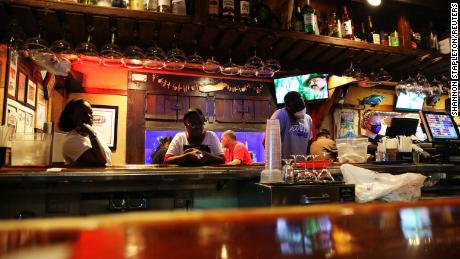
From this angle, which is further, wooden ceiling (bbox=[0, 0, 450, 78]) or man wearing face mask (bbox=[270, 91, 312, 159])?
man wearing face mask (bbox=[270, 91, 312, 159])

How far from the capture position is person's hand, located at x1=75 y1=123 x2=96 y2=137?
275cm

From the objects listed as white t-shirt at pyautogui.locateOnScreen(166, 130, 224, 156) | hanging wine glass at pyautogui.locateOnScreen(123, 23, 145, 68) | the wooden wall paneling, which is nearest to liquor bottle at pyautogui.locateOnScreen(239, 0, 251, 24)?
hanging wine glass at pyautogui.locateOnScreen(123, 23, 145, 68)

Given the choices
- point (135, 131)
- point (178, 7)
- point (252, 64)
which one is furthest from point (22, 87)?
point (252, 64)

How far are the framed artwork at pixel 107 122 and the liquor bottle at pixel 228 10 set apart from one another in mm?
3312

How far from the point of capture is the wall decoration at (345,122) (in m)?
6.39

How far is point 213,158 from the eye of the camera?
284cm

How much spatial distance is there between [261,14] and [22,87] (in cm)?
282

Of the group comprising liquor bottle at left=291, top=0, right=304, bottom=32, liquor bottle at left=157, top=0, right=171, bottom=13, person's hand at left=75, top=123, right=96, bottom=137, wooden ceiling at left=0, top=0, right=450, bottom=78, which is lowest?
person's hand at left=75, top=123, right=96, bottom=137

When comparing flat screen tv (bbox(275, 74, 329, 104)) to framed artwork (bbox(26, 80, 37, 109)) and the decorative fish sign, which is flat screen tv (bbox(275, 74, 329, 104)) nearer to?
the decorative fish sign

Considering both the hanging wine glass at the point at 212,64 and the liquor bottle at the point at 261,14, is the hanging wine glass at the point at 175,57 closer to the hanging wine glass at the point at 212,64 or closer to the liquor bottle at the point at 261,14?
the hanging wine glass at the point at 212,64

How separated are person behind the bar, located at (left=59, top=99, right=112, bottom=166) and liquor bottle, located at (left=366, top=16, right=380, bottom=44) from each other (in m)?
3.09

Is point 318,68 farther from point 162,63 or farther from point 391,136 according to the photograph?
point 162,63

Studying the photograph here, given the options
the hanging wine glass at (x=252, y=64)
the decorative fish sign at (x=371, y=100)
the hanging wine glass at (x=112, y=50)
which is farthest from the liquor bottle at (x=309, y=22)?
the decorative fish sign at (x=371, y=100)

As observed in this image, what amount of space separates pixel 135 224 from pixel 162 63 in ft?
7.75
